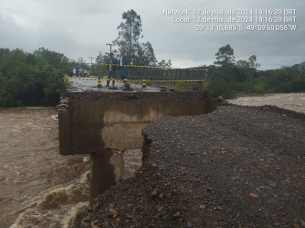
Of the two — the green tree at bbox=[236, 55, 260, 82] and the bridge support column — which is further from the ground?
the green tree at bbox=[236, 55, 260, 82]

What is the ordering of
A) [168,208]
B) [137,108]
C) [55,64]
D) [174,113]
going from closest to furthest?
[168,208]
[137,108]
[174,113]
[55,64]

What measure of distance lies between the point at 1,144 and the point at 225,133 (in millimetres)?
12672

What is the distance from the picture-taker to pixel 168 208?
125 inches

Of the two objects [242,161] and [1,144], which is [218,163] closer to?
[242,161]

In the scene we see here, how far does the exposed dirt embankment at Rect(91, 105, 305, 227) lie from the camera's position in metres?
3.01

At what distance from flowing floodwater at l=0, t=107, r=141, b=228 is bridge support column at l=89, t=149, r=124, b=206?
1.26 meters

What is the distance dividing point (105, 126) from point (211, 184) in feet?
15.3

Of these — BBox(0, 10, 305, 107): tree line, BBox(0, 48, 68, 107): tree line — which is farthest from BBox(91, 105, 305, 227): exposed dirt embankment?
BBox(0, 48, 68, 107): tree line

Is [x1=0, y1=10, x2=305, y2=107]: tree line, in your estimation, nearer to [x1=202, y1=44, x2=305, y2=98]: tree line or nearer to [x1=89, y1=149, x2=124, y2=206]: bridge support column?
[x1=202, y1=44, x2=305, y2=98]: tree line

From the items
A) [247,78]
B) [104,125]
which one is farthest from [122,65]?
[247,78]

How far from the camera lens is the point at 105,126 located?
25.1ft

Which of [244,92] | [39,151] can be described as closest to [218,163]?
[39,151]

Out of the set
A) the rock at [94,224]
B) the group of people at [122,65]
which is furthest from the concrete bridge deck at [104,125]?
the rock at [94,224]

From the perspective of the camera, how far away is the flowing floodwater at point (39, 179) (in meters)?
8.03
